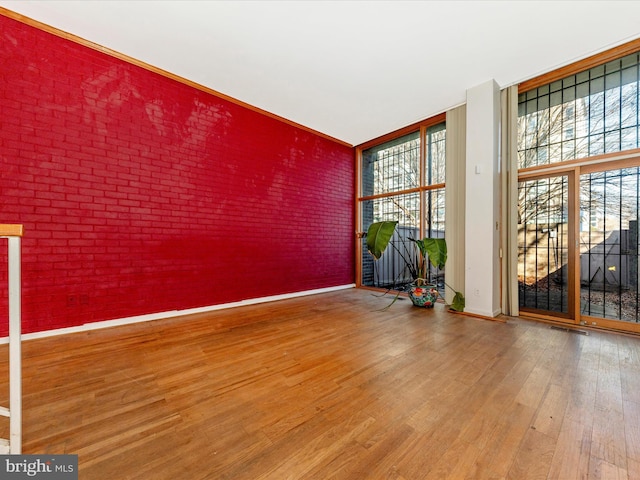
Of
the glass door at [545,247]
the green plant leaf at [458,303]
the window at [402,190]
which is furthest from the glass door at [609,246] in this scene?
the window at [402,190]

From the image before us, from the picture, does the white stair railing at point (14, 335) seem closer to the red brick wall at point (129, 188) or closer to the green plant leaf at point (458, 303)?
the red brick wall at point (129, 188)

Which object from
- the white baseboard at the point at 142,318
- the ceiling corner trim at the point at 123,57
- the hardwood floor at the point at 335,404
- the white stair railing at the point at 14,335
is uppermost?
the ceiling corner trim at the point at 123,57

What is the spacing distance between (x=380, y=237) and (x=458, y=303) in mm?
1600

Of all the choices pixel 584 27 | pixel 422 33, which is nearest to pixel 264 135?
pixel 422 33

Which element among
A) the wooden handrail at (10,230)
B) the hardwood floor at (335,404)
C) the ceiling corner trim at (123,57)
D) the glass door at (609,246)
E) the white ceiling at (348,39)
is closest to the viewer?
the wooden handrail at (10,230)

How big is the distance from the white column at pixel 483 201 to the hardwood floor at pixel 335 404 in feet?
2.83

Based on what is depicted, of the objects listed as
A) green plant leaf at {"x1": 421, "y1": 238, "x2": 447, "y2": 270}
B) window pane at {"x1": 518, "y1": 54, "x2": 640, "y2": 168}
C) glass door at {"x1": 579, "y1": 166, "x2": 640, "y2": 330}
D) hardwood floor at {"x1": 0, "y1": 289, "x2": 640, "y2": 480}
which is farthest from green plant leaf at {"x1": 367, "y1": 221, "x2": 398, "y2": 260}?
glass door at {"x1": 579, "y1": 166, "x2": 640, "y2": 330}

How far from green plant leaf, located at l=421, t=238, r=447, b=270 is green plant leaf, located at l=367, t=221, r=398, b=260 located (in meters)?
0.58

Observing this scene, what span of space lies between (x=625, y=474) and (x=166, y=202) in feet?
15.4

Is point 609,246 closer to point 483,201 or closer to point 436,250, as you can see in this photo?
point 483,201

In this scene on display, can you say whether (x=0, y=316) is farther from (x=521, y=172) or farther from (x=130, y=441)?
(x=521, y=172)

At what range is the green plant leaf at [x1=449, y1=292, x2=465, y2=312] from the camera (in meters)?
3.97

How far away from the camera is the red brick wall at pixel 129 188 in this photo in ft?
9.10

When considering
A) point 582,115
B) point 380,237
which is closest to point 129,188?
point 380,237
